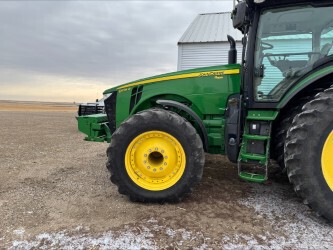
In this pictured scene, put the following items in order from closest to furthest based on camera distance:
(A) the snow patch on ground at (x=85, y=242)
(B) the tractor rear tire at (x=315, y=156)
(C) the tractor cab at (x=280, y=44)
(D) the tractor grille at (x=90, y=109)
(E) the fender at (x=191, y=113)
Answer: (A) the snow patch on ground at (x=85, y=242) → (B) the tractor rear tire at (x=315, y=156) → (C) the tractor cab at (x=280, y=44) → (E) the fender at (x=191, y=113) → (D) the tractor grille at (x=90, y=109)

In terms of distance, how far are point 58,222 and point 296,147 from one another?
2752 mm

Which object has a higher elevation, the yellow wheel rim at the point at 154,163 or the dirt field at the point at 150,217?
the yellow wheel rim at the point at 154,163

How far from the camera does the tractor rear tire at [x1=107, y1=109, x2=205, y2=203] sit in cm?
376

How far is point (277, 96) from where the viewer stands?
385cm

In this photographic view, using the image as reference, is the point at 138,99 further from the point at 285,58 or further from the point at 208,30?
the point at 208,30

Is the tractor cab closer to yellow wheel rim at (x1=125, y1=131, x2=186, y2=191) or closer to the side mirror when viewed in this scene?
the side mirror

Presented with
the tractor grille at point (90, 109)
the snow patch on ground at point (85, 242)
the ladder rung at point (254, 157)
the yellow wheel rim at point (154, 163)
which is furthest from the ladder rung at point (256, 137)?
the tractor grille at point (90, 109)

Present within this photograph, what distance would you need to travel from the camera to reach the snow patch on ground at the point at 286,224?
2959 millimetres

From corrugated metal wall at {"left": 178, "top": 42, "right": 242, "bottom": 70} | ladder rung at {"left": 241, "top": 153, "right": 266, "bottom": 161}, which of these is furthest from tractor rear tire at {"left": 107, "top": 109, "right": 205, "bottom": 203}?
corrugated metal wall at {"left": 178, "top": 42, "right": 242, "bottom": 70}

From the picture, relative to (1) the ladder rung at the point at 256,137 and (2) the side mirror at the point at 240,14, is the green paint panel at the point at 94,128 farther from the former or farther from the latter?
(2) the side mirror at the point at 240,14

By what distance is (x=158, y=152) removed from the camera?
398 cm

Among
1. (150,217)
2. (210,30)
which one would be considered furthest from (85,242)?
(210,30)

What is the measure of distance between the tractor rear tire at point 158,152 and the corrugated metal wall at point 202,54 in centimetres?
1421

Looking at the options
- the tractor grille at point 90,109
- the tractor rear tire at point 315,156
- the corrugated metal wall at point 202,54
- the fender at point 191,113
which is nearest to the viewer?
the tractor rear tire at point 315,156
